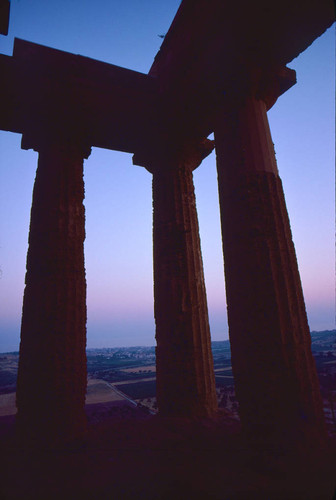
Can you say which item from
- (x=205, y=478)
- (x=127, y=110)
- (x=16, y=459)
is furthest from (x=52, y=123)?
(x=205, y=478)

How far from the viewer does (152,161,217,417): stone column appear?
9734 millimetres

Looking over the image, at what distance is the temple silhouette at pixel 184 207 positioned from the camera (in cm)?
666

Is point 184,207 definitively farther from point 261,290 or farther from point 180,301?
point 261,290

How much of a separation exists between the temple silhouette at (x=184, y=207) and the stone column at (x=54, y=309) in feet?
0.12

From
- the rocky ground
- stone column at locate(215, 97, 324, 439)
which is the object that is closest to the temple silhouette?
stone column at locate(215, 97, 324, 439)

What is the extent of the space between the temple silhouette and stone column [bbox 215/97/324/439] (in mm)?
28

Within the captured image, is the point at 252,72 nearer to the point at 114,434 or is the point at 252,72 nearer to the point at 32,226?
the point at 32,226

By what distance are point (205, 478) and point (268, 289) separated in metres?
3.95

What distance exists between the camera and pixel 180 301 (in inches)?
418

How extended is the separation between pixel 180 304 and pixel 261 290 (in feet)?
13.8

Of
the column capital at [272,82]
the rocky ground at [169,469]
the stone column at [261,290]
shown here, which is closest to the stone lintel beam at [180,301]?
the rocky ground at [169,469]

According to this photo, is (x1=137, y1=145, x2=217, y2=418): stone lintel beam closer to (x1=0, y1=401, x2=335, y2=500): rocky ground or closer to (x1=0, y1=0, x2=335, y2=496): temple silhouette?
(x1=0, y1=0, x2=335, y2=496): temple silhouette

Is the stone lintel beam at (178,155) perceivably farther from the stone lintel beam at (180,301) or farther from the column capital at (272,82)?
the column capital at (272,82)

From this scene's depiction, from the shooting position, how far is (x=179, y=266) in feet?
36.2
